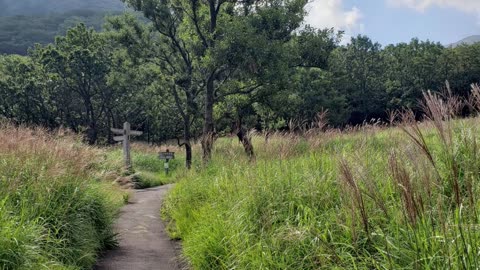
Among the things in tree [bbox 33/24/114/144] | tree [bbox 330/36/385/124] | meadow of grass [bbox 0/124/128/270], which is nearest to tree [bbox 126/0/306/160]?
meadow of grass [bbox 0/124/128/270]

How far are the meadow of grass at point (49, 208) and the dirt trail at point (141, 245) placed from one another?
25 cm

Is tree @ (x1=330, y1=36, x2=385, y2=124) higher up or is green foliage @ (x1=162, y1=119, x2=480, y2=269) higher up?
tree @ (x1=330, y1=36, x2=385, y2=124)

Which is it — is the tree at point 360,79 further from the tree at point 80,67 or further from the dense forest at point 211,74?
the tree at point 80,67

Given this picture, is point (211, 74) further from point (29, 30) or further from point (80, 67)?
point (29, 30)

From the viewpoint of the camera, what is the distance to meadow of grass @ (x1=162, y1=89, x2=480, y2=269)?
2080 millimetres

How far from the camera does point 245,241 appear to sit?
12.3ft

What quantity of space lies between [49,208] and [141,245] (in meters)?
1.90

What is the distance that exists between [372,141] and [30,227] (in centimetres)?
398

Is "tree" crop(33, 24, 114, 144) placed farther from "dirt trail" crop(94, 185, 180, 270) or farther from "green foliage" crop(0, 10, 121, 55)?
"green foliage" crop(0, 10, 121, 55)

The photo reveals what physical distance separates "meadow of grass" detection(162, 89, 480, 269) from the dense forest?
2.51ft

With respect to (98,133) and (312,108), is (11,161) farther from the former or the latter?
(98,133)

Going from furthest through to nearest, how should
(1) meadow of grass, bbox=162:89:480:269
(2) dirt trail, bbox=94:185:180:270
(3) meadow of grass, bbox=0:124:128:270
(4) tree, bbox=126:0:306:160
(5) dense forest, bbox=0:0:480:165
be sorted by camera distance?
1. (5) dense forest, bbox=0:0:480:165
2. (4) tree, bbox=126:0:306:160
3. (2) dirt trail, bbox=94:185:180:270
4. (3) meadow of grass, bbox=0:124:128:270
5. (1) meadow of grass, bbox=162:89:480:269

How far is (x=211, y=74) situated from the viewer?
47.7 ft

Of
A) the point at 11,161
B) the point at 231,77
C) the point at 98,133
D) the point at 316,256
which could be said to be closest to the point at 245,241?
the point at 316,256
